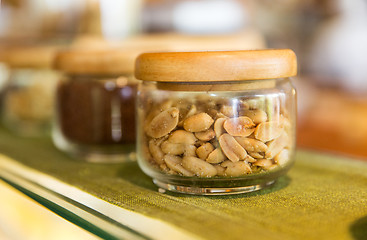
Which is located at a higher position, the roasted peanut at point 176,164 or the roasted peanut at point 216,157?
the roasted peanut at point 216,157

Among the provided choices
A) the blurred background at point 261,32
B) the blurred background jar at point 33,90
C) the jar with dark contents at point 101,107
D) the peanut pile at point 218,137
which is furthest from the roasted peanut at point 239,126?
the blurred background jar at point 33,90

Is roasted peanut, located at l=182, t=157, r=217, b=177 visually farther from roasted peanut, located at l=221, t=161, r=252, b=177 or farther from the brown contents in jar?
the brown contents in jar

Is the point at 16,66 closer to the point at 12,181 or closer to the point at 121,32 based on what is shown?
the point at 12,181

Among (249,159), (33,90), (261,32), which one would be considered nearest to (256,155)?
(249,159)

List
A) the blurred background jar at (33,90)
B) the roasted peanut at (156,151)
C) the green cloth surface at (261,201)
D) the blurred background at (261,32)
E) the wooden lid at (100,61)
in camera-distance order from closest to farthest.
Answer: the green cloth surface at (261,201)
the roasted peanut at (156,151)
the wooden lid at (100,61)
the blurred background jar at (33,90)
the blurred background at (261,32)

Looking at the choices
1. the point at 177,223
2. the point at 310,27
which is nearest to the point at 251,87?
the point at 177,223

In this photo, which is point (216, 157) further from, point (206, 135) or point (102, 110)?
point (102, 110)

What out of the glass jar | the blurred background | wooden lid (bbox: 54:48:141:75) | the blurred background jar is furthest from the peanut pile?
the blurred background jar

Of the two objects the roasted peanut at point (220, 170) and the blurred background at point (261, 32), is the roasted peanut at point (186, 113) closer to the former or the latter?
the roasted peanut at point (220, 170)
